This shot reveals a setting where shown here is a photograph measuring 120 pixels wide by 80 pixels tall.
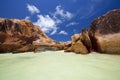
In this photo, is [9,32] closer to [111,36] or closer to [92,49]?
[92,49]

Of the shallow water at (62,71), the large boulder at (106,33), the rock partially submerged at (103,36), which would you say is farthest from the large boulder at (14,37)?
the shallow water at (62,71)

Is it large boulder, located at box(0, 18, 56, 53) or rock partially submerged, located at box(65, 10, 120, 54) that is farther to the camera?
large boulder, located at box(0, 18, 56, 53)

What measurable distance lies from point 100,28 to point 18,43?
12.2 meters

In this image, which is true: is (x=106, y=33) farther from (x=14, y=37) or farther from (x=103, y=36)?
(x=14, y=37)

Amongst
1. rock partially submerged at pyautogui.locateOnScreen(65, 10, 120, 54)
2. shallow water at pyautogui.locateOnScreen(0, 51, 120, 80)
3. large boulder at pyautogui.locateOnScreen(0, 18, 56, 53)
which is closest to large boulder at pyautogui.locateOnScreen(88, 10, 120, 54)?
rock partially submerged at pyautogui.locateOnScreen(65, 10, 120, 54)

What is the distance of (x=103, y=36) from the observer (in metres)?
8.10

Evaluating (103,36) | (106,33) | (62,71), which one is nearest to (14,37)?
(103,36)

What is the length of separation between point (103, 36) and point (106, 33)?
0.27 meters

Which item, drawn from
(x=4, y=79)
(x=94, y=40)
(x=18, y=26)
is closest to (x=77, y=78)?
(x=4, y=79)

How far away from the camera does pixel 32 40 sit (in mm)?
20406

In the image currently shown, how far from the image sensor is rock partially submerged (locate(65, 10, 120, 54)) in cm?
719

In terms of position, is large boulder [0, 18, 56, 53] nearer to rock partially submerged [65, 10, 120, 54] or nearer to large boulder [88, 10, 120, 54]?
rock partially submerged [65, 10, 120, 54]

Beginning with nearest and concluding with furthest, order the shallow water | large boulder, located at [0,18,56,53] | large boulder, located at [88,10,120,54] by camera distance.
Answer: the shallow water → large boulder, located at [88,10,120,54] → large boulder, located at [0,18,56,53]

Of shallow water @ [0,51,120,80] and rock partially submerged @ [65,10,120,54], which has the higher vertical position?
rock partially submerged @ [65,10,120,54]
